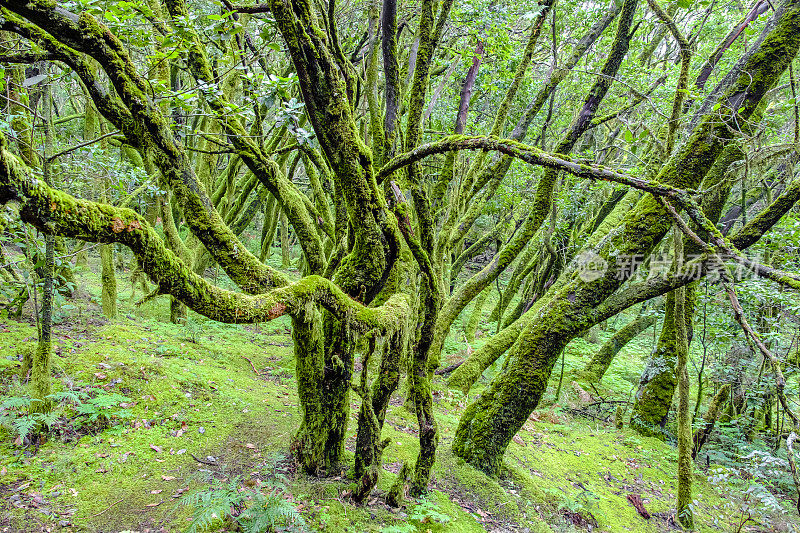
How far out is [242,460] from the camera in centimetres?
382

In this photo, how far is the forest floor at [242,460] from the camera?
3.15 metres

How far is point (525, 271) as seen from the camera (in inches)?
435

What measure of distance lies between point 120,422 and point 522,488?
13.7 feet

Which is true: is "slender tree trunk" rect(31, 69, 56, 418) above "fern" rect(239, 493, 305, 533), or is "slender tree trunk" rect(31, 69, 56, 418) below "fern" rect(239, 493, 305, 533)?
above

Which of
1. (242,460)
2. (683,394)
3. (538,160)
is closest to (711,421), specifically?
(683,394)

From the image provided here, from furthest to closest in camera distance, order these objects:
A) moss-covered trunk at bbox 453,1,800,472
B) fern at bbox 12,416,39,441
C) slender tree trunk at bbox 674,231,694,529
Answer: slender tree trunk at bbox 674,231,694,529, moss-covered trunk at bbox 453,1,800,472, fern at bbox 12,416,39,441

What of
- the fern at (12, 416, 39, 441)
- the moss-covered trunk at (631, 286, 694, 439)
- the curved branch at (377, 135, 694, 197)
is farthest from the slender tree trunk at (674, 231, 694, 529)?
the fern at (12, 416, 39, 441)

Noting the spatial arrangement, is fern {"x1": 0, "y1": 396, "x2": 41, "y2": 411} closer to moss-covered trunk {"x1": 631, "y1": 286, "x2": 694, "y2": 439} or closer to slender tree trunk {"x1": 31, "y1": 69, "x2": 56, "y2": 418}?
slender tree trunk {"x1": 31, "y1": 69, "x2": 56, "y2": 418}

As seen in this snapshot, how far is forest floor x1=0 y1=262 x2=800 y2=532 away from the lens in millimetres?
3148

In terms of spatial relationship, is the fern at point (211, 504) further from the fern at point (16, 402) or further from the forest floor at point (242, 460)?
the fern at point (16, 402)

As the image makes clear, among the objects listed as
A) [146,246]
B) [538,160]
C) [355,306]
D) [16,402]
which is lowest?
[16,402]

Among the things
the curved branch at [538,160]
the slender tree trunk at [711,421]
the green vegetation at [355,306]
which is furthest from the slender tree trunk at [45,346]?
the slender tree trunk at [711,421]

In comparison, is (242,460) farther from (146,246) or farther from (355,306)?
(146,246)

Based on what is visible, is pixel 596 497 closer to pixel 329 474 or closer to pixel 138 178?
pixel 329 474
